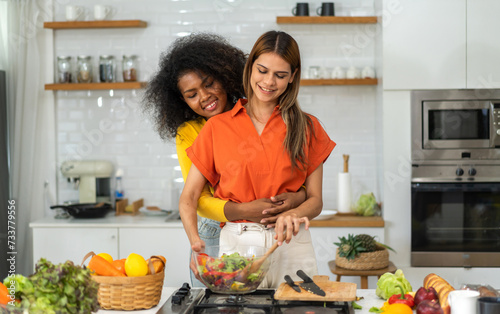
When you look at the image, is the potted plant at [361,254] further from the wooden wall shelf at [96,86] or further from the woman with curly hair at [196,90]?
the wooden wall shelf at [96,86]

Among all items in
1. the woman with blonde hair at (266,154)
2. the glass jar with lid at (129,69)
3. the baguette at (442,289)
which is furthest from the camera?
the glass jar with lid at (129,69)

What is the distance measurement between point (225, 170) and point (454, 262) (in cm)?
236

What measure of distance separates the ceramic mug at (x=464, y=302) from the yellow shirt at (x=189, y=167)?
0.91m

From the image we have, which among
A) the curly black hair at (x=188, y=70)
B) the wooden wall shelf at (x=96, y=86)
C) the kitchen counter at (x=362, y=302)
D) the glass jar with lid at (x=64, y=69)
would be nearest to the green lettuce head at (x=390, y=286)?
the kitchen counter at (x=362, y=302)

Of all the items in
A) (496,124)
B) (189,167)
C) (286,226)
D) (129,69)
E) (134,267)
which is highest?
(129,69)

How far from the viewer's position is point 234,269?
1.78 m

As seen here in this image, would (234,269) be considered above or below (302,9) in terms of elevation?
below

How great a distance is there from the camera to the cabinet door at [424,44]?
12.7ft

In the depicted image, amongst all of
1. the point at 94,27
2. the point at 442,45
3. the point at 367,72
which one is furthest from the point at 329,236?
the point at 94,27

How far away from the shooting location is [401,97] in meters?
3.96

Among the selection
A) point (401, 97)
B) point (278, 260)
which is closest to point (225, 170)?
point (278, 260)

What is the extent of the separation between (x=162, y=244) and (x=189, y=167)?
67.6 inches

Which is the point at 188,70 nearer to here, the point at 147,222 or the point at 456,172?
the point at 147,222

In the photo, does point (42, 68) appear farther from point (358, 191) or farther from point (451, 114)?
point (451, 114)
